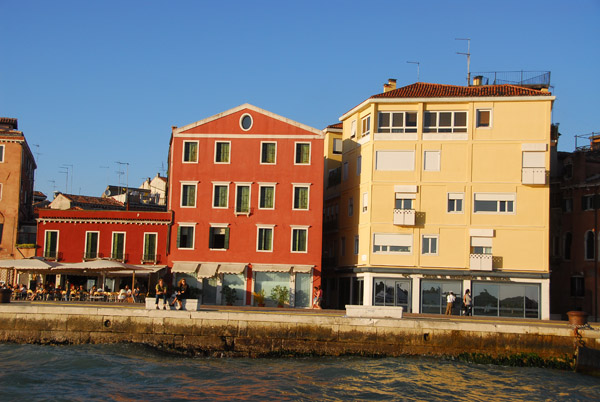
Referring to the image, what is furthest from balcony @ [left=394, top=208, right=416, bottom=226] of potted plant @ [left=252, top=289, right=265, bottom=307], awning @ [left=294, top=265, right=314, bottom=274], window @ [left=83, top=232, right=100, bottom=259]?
window @ [left=83, top=232, right=100, bottom=259]

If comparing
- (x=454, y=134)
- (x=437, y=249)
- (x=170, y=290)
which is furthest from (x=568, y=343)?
(x=170, y=290)

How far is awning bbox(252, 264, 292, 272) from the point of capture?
4675 centimetres

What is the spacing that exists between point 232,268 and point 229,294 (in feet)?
5.42

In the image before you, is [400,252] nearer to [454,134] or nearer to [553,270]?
[454,134]

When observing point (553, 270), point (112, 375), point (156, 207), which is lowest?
point (112, 375)

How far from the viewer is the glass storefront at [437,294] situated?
44406mm

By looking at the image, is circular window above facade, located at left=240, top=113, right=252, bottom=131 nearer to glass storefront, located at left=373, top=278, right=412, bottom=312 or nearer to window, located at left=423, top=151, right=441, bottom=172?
window, located at left=423, top=151, right=441, bottom=172

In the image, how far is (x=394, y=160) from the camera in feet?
152

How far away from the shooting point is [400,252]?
45.5 metres

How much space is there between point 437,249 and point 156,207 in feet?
113

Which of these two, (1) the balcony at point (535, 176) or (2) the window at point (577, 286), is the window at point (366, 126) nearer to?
(1) the balcony at point (535, 176)

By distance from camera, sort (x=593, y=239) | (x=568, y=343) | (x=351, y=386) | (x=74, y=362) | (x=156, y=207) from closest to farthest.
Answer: (x=351, y=386)
(x=74, y=362)
(x=568, y=343)
(x=593, y=239)
(x=156, y=207)

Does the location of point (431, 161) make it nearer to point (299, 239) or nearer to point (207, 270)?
point (299, 239)

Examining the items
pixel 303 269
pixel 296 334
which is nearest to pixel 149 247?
pixel 303 269
